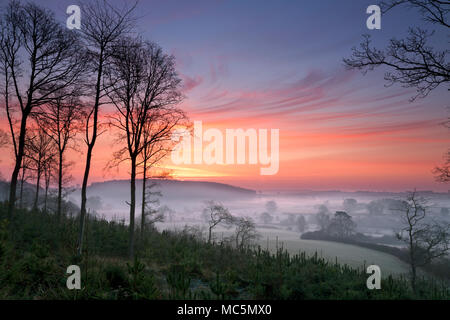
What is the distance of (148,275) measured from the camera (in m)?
9.38

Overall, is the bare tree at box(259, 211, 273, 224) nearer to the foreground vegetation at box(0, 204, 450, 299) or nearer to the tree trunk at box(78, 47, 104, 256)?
the foreground vegetation at box(0, 204, 450, 299)

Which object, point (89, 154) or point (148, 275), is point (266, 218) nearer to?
point (148, 275)

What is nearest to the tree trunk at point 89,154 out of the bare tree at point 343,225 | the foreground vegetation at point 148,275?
the foreground vegetation at point 148,275

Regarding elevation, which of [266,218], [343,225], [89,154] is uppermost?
[89,154]

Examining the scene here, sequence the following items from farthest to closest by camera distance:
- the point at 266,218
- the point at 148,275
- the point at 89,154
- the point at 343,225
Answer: the point at 266,218, the point at 343,225, the point at 89,154, the point at 148,275

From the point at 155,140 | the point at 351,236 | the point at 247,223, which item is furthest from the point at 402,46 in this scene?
the point at 351,236

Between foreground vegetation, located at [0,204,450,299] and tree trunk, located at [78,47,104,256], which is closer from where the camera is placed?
foreground vegetation, located at [0,204,450,299]

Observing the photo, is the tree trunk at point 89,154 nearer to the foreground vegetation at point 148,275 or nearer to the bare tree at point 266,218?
the foreground vegetation at point 148,275

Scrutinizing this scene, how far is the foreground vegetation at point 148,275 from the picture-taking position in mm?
6902

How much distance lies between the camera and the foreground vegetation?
6902mm

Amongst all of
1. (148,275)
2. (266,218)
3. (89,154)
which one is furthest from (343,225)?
(89,154)

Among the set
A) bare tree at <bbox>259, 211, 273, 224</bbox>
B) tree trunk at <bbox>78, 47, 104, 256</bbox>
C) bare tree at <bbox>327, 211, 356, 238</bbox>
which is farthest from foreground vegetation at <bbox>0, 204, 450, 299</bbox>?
bare tree at <bbox>259, 211, 273, 224</bbox>

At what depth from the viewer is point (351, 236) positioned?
52.1 metres
